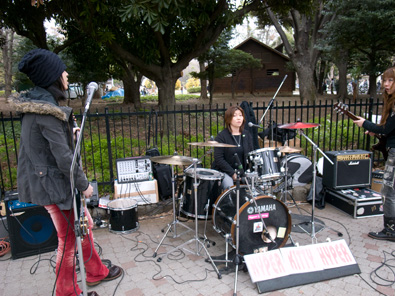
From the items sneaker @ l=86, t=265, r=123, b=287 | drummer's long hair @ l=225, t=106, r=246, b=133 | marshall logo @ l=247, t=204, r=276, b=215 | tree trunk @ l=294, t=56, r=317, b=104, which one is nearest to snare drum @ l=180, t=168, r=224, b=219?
marshall logo @ l=247, t=204, r=276, b=215

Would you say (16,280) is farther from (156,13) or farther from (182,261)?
(156,13)

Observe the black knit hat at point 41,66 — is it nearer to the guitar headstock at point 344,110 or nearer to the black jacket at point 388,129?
the guitar headstock at point 344,110

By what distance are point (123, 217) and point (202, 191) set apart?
130 cm

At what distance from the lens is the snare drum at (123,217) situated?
176 inches

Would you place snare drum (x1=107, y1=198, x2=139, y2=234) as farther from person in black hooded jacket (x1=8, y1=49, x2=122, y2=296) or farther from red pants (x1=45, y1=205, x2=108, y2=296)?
person in black hooded jacket (x1=8, y1=49, x2=122, y2=296)

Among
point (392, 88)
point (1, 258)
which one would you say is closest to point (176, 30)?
point (392, 88)

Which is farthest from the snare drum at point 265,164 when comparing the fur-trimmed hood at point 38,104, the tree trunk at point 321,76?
the tree trunk at point 321,76

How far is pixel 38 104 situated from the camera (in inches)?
94.8

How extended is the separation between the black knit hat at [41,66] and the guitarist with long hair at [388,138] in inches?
137

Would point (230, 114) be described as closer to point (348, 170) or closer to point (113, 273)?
point (348, 170)

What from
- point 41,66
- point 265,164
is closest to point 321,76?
point 265,164

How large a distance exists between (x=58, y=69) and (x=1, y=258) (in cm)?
274

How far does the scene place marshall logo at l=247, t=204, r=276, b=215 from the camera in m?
3.50

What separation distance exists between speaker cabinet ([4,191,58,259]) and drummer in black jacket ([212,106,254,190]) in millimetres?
2315
